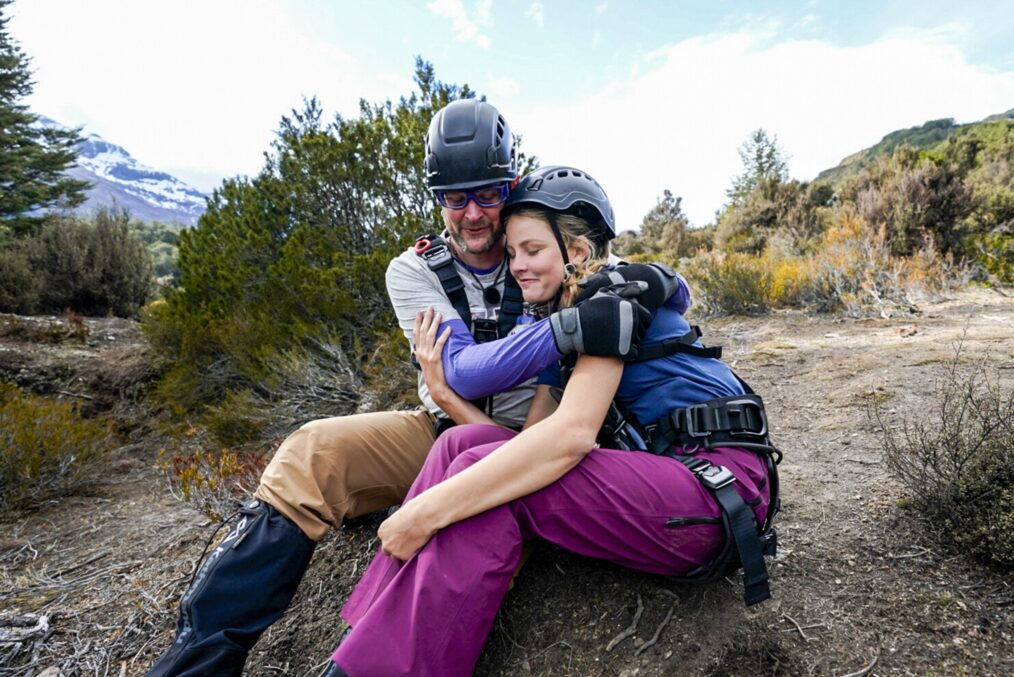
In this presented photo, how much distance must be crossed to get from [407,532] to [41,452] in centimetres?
530

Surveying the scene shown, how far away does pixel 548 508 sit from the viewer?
5.34 feet

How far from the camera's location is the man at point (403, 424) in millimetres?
1808

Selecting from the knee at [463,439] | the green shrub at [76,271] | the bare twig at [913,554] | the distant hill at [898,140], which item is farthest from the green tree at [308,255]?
the distant hill at [898,140]

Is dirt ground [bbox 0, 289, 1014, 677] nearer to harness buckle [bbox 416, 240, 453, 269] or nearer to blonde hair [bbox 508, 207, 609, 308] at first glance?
blonde hair [bbox 508, 207, 609, 308]

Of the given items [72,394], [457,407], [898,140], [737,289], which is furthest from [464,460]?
[898,140]

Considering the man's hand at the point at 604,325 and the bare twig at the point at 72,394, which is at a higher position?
the man's hand at the point at 604,325

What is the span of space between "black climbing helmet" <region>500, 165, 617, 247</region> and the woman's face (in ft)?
0.22

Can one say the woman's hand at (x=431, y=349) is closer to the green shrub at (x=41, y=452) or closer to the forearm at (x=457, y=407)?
the forearm at (x=457, y=407)

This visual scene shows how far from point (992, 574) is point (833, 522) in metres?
0.53

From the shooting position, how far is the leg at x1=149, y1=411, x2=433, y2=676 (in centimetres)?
179

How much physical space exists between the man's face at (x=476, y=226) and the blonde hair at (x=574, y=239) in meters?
0.28

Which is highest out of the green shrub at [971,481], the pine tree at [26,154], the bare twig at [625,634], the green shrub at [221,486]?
the pine tree at [26,154]

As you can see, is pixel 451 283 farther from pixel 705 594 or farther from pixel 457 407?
pixel 705 594

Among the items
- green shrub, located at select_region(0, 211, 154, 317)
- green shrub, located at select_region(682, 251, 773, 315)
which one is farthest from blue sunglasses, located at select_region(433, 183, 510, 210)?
green shrub, located at select_region(0, 211, 154, 317)
